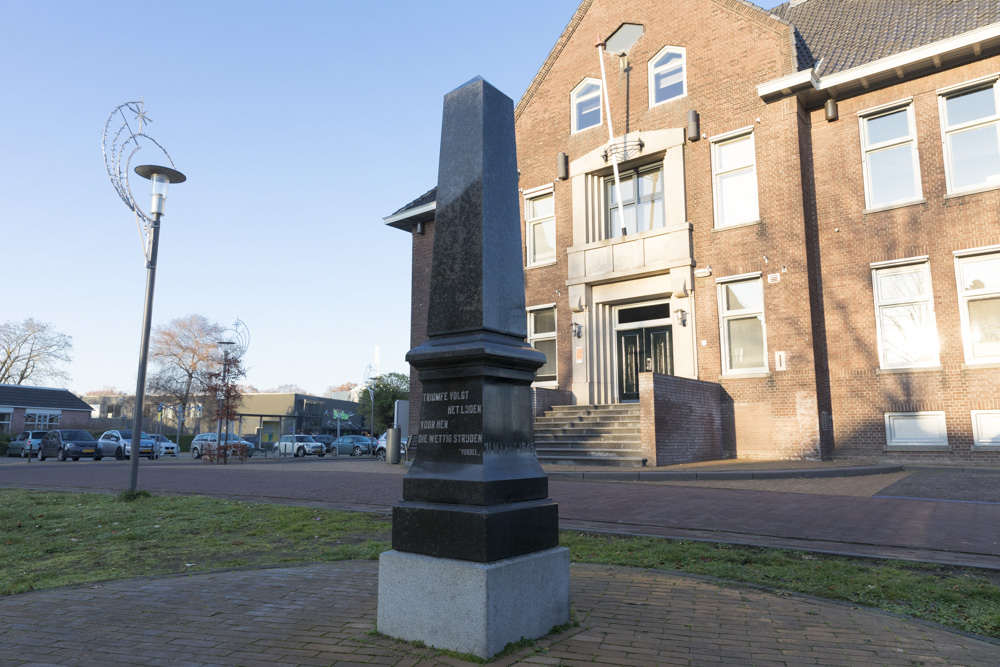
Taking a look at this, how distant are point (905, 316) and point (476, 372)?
14147mm

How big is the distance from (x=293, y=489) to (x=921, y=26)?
17.6 metres

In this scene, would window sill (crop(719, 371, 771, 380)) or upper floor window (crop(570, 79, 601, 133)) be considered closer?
window sill (crop(719, 371, 771, 380))

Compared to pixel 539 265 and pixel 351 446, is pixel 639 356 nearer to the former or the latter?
pixel 539 265

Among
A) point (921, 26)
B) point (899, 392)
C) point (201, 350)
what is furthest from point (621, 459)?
point (201, 350)

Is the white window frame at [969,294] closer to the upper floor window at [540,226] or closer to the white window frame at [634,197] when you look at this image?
the white window frame at [634,197]

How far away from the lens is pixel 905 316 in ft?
48.4

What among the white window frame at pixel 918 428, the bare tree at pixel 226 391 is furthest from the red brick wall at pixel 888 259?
the bare tree at pixel 226 391

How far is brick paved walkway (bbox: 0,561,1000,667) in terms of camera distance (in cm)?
341

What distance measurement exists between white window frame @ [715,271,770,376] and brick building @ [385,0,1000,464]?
0.17 ft

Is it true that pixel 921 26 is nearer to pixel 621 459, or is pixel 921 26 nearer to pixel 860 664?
pixel 621 459

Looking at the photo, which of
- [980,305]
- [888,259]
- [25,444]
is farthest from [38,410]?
[980,305]

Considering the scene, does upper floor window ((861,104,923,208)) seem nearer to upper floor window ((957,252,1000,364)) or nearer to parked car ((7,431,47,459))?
upper floor window ((957,252,1000,364))

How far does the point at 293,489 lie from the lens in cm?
1233

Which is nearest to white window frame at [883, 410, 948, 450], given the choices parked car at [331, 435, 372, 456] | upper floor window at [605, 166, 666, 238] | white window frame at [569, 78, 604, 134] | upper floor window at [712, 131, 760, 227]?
upper floor window at [712, 131, 760, 227]
